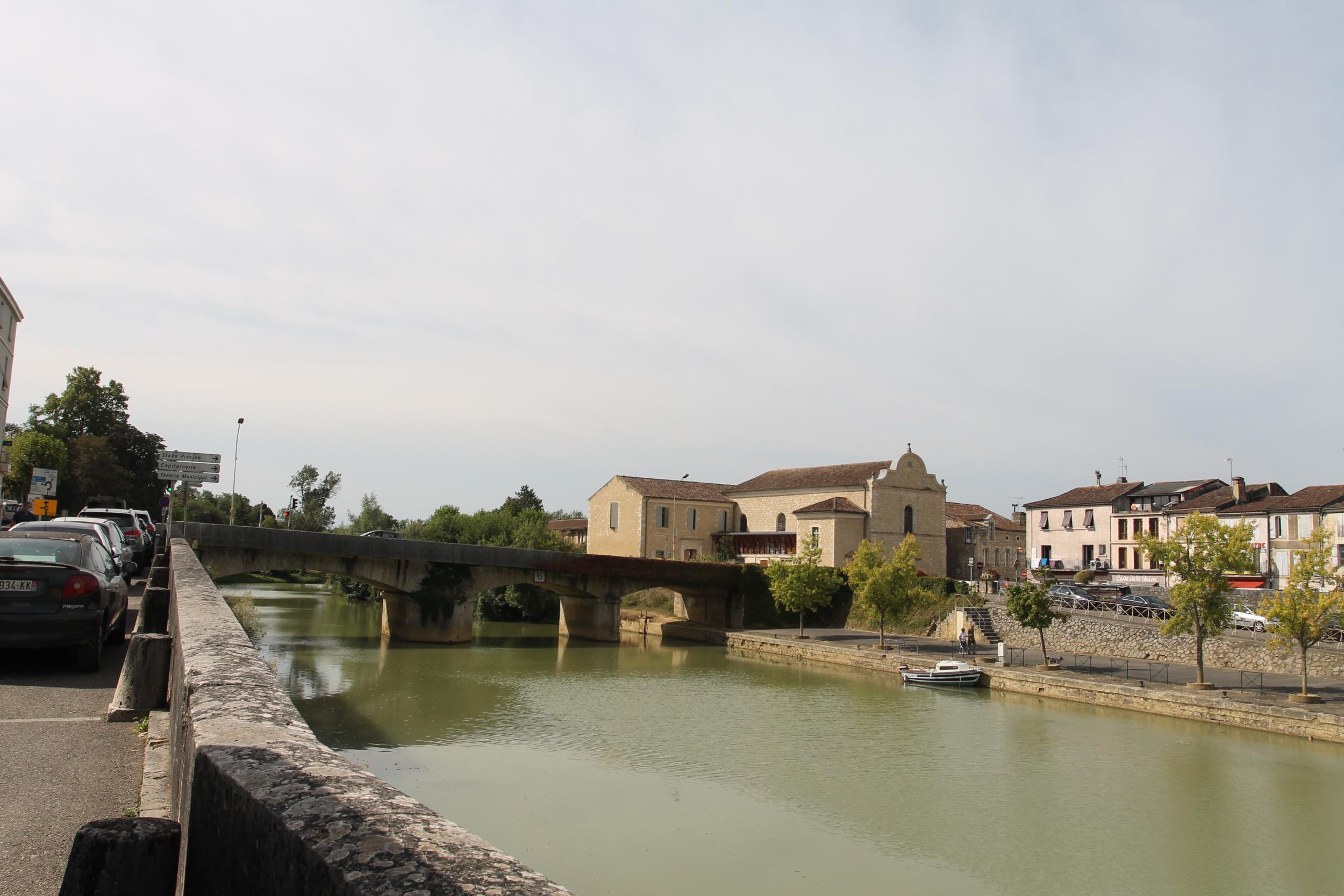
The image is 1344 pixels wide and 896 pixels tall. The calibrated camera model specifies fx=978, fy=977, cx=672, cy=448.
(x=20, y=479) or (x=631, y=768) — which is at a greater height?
(x=20, y=479)

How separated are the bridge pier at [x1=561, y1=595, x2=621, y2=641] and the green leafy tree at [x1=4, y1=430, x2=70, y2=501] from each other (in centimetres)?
2842

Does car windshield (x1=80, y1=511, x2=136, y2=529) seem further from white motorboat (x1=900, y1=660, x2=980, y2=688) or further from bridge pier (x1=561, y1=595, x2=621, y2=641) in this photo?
white motorboat (x1=900, y1=660, x2=980, y2=688)

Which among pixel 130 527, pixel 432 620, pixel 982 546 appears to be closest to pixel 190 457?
pixel 130 527

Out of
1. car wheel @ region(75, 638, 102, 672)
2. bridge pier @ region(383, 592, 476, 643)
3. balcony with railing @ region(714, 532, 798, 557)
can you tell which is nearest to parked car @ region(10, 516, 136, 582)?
car wheel @ region(75, 638, 102, 672)

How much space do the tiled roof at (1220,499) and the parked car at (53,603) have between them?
57.6 m

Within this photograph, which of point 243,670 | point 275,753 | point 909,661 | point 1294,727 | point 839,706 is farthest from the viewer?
point 909,661

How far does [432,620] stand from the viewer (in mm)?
42625

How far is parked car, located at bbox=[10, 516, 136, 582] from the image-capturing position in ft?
51.3

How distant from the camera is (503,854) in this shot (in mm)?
1928

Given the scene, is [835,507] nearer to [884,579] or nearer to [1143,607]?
[884,579]

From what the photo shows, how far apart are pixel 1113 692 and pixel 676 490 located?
128 ft

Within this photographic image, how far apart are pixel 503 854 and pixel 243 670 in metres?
2.89

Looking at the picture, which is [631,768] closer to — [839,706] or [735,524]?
[839,706]

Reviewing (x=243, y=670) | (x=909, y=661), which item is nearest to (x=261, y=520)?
(x=909, y=661)
